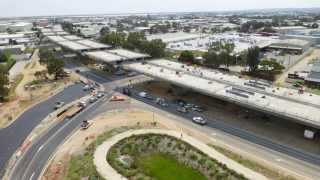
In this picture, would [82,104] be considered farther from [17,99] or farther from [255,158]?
[255,158]

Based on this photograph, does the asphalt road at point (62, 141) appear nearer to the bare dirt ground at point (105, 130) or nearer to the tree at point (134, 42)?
the bare dirt ground at point (105, 130)

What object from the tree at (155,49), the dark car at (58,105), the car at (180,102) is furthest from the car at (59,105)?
the tree at (155,49)

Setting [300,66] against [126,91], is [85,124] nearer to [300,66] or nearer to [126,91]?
[126,91]

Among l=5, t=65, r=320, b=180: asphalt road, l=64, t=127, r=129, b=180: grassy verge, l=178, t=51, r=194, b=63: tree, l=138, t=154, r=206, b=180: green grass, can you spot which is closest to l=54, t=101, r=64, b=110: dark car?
l=5, t=65, r=320, b=180: asphalt road

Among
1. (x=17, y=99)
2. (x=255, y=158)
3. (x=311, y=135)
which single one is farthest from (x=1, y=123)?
(x=311, y=135)

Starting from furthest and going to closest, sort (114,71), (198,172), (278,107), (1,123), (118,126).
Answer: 1. (114,71)
2. (1,123)
3. (118,126)
4. (278,107)
5. (198,172)
